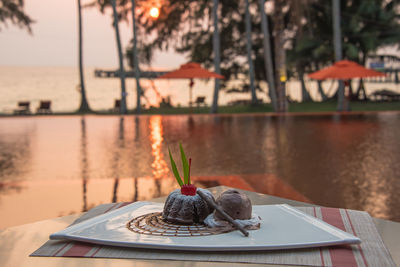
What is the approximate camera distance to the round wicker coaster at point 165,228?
5.83 feet

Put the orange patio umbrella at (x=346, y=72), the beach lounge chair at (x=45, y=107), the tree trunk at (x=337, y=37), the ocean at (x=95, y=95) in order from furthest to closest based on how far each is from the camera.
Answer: the ocean at (x=95, y=95)
the beach lounge chair at (x=45, y=107)
the tree trunk at (x=337, y=37)
the orange patio umbrella at (x=346, y=72)

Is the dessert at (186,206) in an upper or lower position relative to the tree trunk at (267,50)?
lower

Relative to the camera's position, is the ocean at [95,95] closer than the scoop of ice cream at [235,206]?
No

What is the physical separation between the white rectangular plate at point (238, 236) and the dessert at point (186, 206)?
0.15m

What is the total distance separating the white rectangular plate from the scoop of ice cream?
0.07m

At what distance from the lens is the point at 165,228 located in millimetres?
1846

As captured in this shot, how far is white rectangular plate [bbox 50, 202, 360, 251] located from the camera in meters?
1.66

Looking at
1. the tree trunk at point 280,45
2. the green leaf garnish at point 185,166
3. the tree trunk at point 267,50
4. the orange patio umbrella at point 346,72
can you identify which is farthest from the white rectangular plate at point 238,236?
the tree trunk at point 267,50

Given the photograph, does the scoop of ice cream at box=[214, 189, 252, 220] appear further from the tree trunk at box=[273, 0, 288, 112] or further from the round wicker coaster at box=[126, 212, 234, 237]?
the tree trunk at box=[273, 0, 288, 112]

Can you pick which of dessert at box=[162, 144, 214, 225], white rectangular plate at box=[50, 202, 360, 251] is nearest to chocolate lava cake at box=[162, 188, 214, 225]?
dessert at box=[162, 144, 214, 225]

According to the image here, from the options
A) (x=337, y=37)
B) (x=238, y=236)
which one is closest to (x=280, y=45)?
(x=337, y=37)

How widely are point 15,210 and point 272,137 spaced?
286 inches

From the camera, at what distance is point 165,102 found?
91.9 ft

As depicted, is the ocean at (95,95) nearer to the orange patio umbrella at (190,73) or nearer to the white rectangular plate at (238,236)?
the orange patio umbrella at (190,73)
